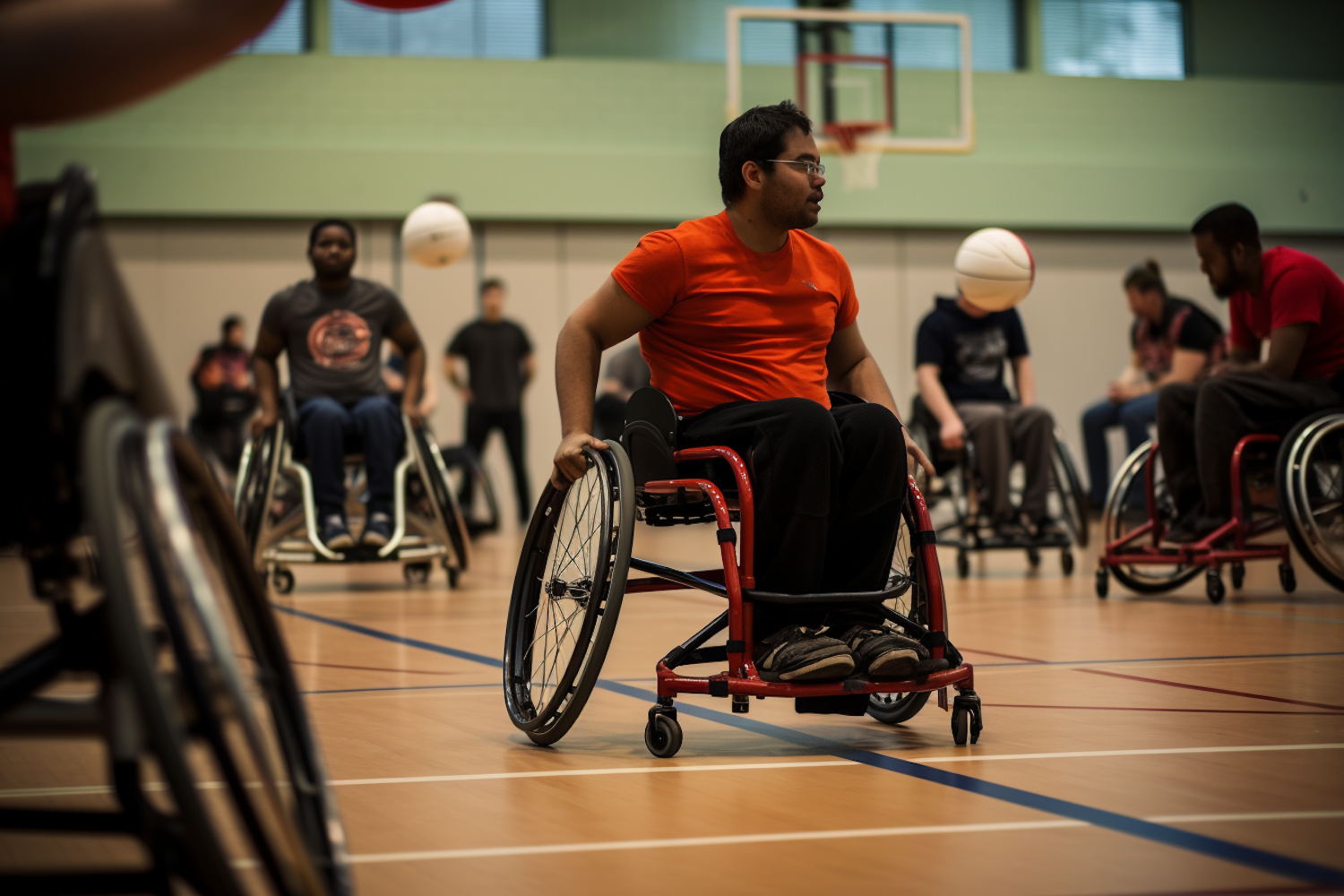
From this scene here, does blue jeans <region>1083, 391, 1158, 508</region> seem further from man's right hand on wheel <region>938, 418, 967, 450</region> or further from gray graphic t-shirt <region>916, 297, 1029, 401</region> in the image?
man's right hand on wheel <region>938, 418, 967, 450</region>

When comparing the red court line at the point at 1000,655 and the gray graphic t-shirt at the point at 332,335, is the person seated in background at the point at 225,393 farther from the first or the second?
the red court line at the point at 1000,655

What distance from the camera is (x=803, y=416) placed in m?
2.30

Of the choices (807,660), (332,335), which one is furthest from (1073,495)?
(807,660)

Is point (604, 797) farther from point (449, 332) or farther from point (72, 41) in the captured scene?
point (449, 332)

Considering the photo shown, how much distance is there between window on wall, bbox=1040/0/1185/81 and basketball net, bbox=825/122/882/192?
188 centimetres

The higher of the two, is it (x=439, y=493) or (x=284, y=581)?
(x=439, y=493)

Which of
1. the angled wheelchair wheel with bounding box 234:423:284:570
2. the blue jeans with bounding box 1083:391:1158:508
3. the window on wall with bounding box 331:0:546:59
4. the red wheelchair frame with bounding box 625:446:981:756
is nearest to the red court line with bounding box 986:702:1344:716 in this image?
the red wheelchair frame with bounding box 625:446:981:756

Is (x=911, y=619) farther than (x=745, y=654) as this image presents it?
Yes

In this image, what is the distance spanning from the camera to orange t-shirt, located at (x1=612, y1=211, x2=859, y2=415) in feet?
8.31

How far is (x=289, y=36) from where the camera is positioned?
37.1 ft

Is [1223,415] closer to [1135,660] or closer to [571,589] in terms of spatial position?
[1135,660]

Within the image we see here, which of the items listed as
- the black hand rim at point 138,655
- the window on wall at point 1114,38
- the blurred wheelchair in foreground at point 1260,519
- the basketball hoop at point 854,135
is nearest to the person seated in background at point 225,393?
the basketball hoop at point 854,135

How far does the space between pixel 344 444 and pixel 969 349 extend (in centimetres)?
239

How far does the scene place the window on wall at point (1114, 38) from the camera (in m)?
12.4
